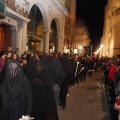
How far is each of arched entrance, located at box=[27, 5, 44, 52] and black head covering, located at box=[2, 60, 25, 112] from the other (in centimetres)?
1759

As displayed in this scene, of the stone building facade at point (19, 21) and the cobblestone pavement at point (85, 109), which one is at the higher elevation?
the stone building facade at point (19, 21)

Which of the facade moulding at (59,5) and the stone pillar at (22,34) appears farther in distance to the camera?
the facade moulding at (59,5)

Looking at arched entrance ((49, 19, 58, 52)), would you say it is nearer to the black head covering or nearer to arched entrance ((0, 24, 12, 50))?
arched entrance ((0, 24, 12, 50))

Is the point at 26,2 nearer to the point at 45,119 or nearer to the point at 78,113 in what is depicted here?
the point at 78,113

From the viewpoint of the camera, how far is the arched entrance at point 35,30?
76.2ft

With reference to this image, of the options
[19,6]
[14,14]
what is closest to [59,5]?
[19,6]

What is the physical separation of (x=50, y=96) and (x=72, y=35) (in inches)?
1693

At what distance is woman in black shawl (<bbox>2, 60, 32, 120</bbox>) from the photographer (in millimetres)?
5234

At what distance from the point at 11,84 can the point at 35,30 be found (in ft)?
65.1

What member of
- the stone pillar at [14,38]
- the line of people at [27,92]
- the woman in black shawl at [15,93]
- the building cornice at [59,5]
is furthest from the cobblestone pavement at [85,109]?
the building cornice at [59,5]

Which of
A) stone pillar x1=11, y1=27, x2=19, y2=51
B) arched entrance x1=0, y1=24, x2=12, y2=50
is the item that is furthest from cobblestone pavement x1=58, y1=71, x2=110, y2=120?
arched entrance x1=0, y1=24, x2=12, y2=50

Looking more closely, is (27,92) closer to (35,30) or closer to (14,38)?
(14,38)

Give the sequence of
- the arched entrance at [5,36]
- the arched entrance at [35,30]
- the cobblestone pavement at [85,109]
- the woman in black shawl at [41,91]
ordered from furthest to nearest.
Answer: the arched entrance at [35,30] → the arched entrance at [5,36] → the cobblestone pavement at [85,109] → the woman in black shawl at [41,91]

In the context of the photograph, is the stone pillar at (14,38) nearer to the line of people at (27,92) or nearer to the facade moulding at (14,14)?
the facade moulding at (14,14)
